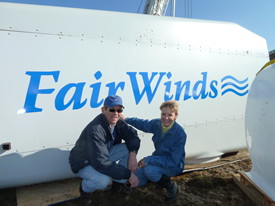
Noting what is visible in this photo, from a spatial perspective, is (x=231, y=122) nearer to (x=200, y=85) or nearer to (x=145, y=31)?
(x=200, y=85)

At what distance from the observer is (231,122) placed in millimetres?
2449

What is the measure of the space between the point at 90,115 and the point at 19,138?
25.9 inches

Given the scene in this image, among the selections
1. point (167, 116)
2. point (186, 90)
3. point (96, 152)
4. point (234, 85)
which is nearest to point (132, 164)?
point (96, 152)

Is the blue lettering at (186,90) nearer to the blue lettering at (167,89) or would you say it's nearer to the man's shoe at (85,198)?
the blue lettering at (167,89)

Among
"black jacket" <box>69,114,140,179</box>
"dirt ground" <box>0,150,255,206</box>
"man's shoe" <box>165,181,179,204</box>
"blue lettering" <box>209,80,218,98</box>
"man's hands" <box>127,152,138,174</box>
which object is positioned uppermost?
"blue lettering" <box>209,80,218,98</box>

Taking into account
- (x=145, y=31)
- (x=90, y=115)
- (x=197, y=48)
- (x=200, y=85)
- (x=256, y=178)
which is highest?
(x=145, y=31)

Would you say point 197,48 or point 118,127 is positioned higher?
point 197,48

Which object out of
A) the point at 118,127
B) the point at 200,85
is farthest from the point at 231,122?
the point at 118,127

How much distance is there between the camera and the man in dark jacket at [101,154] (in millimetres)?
1498

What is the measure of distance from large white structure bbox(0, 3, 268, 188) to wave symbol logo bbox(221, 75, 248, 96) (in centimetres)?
1

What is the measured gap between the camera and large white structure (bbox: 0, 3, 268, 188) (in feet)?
5.54

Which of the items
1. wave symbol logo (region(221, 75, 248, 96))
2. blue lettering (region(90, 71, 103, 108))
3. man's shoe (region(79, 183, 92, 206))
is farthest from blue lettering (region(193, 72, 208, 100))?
man's shoe (region(79, 183, 92, 206))

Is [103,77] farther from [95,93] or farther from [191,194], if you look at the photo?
[191,194]

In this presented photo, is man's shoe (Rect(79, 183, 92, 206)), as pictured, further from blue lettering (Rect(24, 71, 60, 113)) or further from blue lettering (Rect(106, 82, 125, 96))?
blue lettering (Rect(106, 82, 125, 96))
